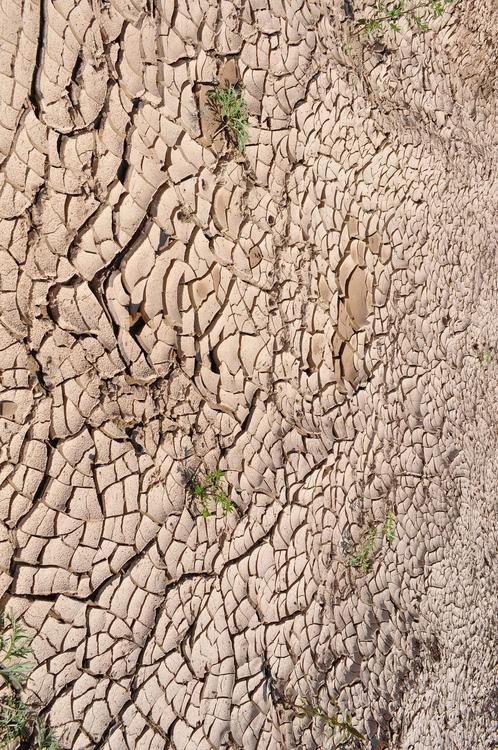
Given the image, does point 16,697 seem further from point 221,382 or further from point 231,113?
point 231,113

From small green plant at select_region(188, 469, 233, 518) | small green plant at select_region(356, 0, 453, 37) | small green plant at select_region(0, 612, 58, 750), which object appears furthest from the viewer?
small green plant at select_region(356, 0, 453, 37)

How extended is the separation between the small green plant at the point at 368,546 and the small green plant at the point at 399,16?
2041 mm

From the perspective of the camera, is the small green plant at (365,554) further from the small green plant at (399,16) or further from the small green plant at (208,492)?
the small green plant at (399,16)

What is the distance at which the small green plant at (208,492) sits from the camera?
6.24ft

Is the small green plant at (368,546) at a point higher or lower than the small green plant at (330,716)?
higher

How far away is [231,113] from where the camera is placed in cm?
208

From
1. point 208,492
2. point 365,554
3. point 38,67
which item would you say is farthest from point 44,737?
point 38,67

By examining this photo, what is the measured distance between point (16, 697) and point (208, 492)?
717 mm

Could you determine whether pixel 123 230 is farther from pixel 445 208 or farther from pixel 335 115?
pixel 445 208

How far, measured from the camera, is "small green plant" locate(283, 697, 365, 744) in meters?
2.11

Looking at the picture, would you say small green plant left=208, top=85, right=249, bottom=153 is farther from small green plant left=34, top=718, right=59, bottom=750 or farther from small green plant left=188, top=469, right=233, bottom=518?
small green plant left=34, top=718, right=59, bottom=750

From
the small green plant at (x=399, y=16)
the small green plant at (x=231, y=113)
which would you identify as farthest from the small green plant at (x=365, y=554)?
the small green plant at (x=399, y=16)

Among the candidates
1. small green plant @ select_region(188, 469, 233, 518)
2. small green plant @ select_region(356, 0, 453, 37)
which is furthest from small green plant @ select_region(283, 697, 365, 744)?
small green plant @ select_region(356, 0, 453, 37)

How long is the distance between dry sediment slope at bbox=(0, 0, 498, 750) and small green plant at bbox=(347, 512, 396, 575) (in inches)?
2.6
